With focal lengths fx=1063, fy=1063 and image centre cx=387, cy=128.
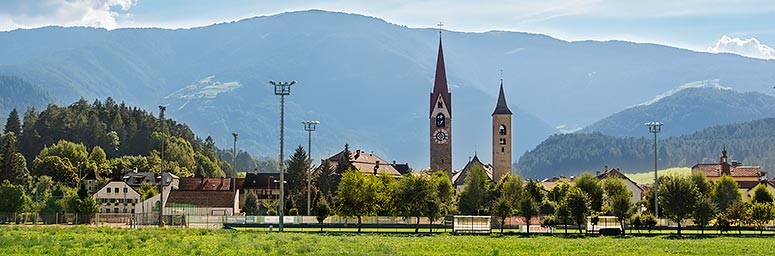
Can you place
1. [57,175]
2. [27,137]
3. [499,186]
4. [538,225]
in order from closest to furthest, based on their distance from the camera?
1. [538,225]
2. [499,186]
3. [57,175]
4. [27,137]

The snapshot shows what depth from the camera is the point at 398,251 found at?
4906cm

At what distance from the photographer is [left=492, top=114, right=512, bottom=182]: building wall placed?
15900 centimetres

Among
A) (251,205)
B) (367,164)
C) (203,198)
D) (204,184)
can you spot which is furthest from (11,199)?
(367,164)

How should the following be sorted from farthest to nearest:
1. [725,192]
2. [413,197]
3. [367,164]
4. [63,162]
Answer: [367,164] → [63,162] → [725,192] → [413,197]

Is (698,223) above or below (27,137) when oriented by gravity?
below

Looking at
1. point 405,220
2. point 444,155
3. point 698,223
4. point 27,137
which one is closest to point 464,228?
point 405,220

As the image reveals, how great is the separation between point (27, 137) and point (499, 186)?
347ft

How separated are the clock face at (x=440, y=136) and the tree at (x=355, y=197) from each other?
72.8 metres

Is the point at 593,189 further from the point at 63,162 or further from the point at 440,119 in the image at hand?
the point at 63,162

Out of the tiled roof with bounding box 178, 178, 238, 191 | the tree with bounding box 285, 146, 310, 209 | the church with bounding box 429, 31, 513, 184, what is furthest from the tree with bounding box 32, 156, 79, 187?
the church with bounding box 429, 31, 513, 184

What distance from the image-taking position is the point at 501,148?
161 meters

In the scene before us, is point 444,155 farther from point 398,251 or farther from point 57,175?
point 398,251

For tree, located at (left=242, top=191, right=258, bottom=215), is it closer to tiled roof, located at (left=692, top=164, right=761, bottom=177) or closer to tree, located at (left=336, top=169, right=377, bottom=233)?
tree, located at (left=336, top=169, right=377, bottom=233)

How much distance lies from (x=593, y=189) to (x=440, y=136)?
5616 centimetres
